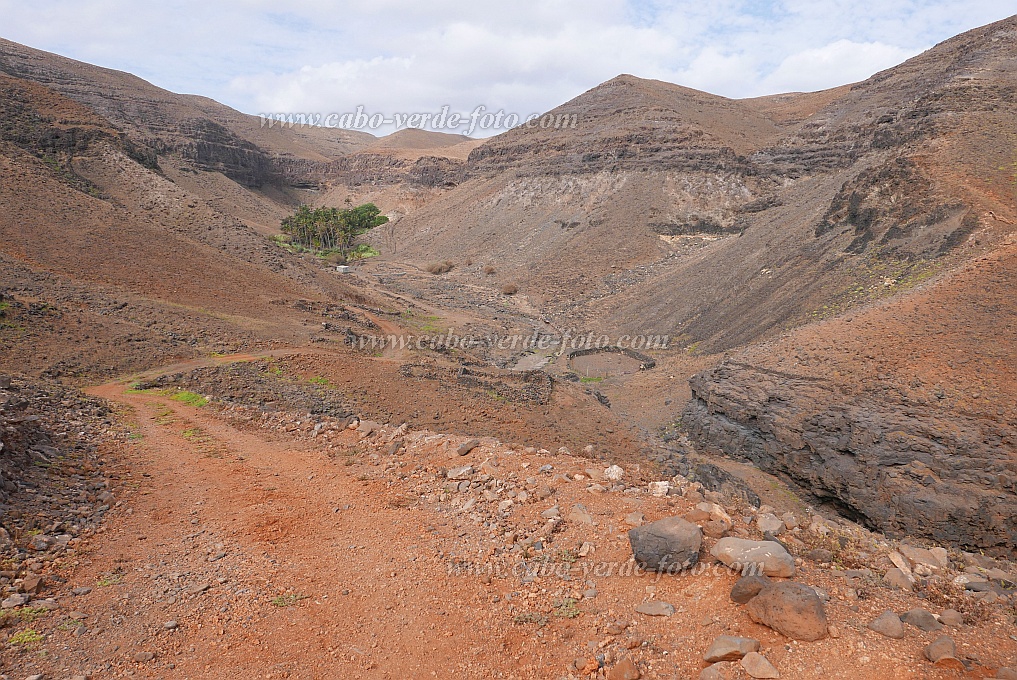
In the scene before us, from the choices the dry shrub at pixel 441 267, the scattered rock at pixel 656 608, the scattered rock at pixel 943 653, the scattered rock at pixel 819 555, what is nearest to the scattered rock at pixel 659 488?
the scattered rock at pixel 819 555

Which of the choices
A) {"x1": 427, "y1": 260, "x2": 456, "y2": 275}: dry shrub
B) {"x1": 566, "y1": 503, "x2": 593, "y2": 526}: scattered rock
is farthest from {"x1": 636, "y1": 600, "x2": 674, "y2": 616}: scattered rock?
Result: {"x1": 427, "y1": 260, "x2": 456, "y2": 275}: dry shrub

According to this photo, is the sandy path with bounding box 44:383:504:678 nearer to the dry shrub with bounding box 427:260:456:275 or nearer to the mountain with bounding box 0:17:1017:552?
the mountain with bounding box 0:17:1017:552

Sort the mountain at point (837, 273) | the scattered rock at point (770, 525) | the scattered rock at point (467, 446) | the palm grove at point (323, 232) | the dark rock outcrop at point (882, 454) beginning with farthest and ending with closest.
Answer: the palm grove at point (323, 232) < the mountain at point (837, 273) < the dark rock outcrop at point (882, 454) < the scattered rock at point (467, 446) < the scattered rock at point (770, 525)

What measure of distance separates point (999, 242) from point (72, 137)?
40394 millimetres

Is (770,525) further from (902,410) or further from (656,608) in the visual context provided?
(902,410)

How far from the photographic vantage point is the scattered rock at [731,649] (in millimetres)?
4777

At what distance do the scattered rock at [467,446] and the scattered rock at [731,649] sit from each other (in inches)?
207

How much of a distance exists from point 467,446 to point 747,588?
5188 millimetres

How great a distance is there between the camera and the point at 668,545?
6.08 m

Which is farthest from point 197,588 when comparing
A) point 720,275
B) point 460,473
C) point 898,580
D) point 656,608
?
point 720,275

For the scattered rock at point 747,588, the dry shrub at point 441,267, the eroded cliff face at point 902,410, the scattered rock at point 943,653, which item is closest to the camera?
the scattered rock at point 943,653

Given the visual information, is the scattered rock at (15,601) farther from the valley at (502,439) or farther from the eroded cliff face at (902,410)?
the eroded cliff face at (902,410)

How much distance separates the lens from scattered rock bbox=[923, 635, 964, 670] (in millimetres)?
4473

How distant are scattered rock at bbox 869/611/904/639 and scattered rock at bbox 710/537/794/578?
2.58ft
